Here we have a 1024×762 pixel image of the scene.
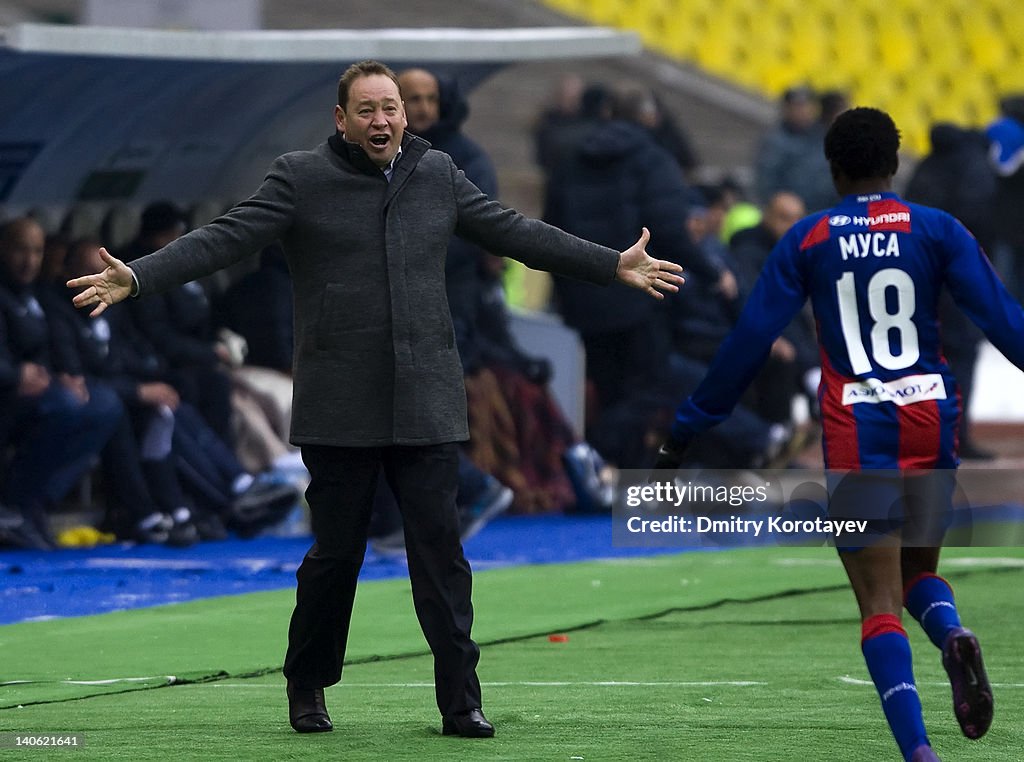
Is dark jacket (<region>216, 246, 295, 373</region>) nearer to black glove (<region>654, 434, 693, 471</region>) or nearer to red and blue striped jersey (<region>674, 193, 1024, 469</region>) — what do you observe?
black glove (<region>654, 434, 693, 471</region>)

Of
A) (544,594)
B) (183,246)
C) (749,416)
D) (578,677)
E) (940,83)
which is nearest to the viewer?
(183,246)

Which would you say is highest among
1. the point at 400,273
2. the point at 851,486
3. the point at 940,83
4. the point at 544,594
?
the point at 940,83

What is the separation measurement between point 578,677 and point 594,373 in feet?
26.7

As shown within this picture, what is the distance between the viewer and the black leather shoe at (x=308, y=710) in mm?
6840

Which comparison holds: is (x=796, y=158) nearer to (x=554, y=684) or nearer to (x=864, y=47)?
(x=554, y=684)

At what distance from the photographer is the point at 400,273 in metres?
6.81

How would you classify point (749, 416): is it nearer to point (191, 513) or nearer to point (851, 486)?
point (191, 513)

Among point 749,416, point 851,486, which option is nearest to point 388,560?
point 749,416

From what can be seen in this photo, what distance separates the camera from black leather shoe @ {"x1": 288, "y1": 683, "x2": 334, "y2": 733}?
22.4 feet

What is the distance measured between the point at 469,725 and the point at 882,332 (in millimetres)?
1653

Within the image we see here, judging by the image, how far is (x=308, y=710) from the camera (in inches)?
271

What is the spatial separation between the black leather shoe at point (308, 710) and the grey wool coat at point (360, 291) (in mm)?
723

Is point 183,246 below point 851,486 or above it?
above

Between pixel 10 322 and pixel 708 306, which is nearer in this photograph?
pixel 10 322
